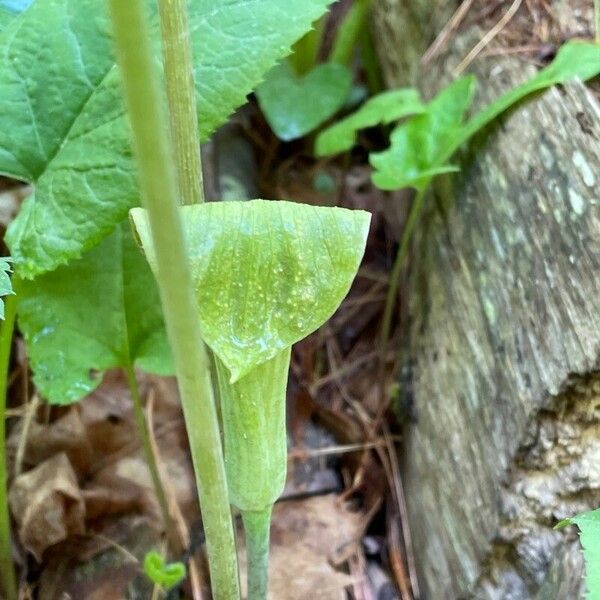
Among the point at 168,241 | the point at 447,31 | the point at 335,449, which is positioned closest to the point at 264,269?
the point at 168,241

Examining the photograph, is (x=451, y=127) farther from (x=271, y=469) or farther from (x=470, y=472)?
(x=271, y=469)

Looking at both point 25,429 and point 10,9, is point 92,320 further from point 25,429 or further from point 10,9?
point 10,9

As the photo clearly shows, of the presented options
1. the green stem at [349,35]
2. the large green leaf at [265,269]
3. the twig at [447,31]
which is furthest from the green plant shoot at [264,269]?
the green stem at [349,35]

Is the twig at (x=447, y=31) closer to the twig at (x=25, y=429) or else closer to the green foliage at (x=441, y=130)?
the green foliage at (x=441, y=130)

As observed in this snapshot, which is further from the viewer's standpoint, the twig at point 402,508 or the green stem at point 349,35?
the green stem at point 349,35

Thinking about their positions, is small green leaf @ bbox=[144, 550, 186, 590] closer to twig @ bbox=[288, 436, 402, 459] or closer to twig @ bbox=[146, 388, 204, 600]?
twig @ bbox=[146, 388, 204, 600]

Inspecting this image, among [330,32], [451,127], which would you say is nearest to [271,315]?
[451,127]
